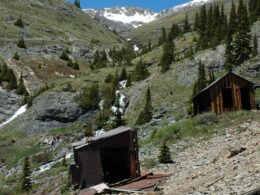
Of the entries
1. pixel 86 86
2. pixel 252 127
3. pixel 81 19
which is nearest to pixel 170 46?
pixel 86 86

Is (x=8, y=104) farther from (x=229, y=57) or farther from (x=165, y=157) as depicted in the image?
(x=165, y=157)

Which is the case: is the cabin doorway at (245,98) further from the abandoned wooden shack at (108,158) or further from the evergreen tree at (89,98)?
the evergreen tree at (89,98)

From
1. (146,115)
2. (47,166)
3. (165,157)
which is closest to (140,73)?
(146,115)

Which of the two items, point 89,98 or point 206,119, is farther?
point 89,98

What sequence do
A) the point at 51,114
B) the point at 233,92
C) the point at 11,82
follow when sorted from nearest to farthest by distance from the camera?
the point at 233,92 < the point at 51,114 < the point at 11,82

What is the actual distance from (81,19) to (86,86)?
76.1 metres

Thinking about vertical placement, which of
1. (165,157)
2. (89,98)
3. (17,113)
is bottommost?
(165,157)

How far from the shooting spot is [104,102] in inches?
2291

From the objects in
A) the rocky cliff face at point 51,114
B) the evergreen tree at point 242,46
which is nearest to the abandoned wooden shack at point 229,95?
the evergreen tree at point 242,46

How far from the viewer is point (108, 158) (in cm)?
2269

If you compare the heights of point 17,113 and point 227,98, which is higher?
point 17,113

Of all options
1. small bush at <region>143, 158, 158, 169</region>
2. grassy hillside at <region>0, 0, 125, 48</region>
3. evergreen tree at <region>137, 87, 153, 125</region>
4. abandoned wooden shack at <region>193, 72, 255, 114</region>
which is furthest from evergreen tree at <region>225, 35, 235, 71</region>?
grassy hillside at <region>0, 0, 125, 48</region>

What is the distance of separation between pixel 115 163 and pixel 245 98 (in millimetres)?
18145

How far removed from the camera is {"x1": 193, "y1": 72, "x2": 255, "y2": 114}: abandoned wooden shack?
37.5 metres
